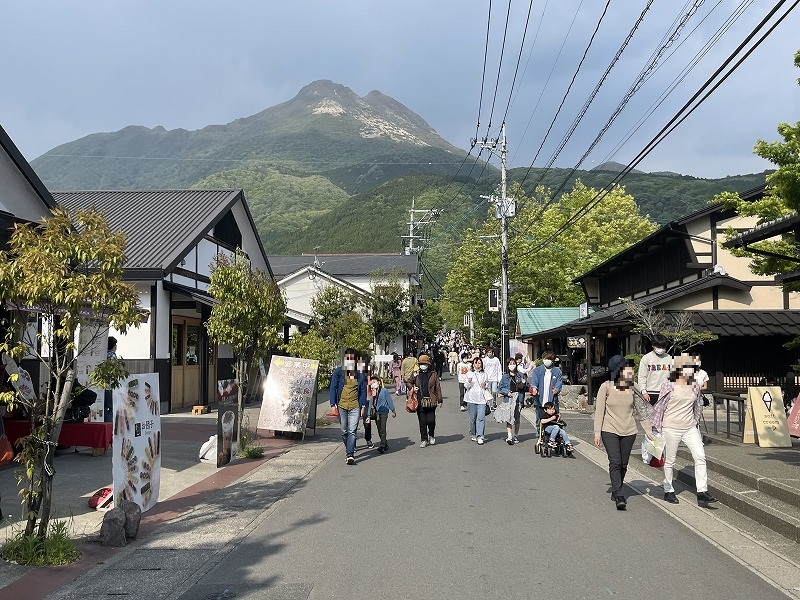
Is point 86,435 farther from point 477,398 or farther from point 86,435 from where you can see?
point 477,398

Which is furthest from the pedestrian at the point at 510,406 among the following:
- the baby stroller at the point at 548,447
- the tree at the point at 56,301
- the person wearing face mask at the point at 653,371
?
the tree at the point at 56,301

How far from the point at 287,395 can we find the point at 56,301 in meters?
9.45

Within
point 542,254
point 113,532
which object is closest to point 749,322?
point 113,532

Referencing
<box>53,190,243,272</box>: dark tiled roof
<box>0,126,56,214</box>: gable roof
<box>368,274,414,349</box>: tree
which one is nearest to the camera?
<box>0,126,56,214</box>: gable roof

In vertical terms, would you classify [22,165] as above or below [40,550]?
above

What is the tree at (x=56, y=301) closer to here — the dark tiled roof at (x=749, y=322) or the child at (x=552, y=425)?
the child at (x=552, y=425)

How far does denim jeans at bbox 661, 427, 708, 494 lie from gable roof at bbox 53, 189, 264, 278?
44.5 ft

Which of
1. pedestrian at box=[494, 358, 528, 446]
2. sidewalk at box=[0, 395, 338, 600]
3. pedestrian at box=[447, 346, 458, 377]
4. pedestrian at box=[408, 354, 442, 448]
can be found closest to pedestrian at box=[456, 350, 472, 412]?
pedestrian at box=[494, 358, 528, 446]

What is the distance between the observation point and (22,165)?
463 inches

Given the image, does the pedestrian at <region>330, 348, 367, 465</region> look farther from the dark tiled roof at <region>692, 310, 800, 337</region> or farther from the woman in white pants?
the dark tiled roof at <region>692, 310, 800, 337</region>

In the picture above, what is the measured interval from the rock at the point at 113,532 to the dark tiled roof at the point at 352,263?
51.6 m

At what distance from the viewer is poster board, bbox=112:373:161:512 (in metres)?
7.80

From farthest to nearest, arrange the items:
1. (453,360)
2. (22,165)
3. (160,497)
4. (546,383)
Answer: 1. (453,360)
2. (546,383)
3. (22,165)
4. (160,497)

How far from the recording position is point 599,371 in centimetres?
2966
